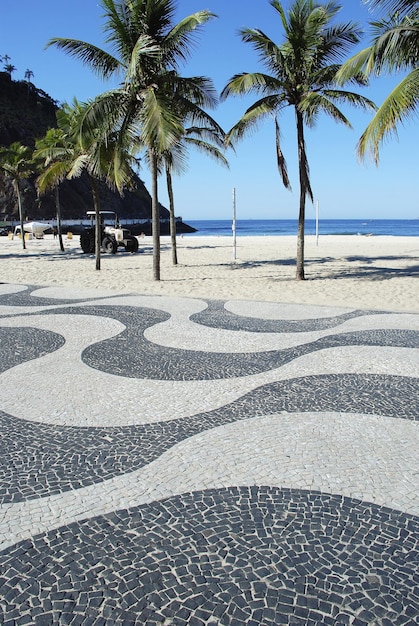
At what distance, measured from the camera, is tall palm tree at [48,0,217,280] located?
1170 cm

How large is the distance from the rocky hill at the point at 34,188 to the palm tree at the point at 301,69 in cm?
5257

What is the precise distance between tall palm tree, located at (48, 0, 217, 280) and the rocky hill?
51815mm

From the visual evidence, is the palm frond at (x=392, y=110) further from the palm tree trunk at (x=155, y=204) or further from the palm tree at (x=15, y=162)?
the palm tree at (x=15, y=162)

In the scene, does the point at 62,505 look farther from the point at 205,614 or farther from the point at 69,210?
the point at 69,210

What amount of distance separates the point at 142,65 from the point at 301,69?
3950 mm

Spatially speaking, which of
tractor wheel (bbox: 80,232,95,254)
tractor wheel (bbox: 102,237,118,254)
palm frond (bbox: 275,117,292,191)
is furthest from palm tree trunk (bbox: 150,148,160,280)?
tractor wheel (bbox: 80,232,95,254)

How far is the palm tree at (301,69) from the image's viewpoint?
12.2m

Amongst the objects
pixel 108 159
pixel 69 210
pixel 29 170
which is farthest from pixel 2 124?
pixel 108 159

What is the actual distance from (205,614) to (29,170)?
3297 cm

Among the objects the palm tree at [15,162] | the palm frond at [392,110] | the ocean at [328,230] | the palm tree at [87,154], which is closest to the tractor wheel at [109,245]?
the palm tree at [87,154]

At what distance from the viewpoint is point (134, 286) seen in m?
13.6

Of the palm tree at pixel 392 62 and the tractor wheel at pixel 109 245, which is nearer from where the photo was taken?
the palm tree at pixel 392 62

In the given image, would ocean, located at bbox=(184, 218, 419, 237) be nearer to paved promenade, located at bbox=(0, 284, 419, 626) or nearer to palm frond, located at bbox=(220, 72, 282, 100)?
palm frond, located at bbox=(220, 72, 282, 100)

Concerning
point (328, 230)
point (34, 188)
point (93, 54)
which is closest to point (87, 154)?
point (93, 54)
